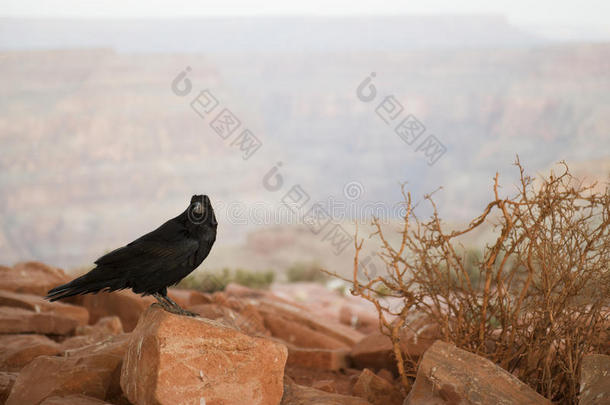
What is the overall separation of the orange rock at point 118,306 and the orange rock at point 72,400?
3.44 meters

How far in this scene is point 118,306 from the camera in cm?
732

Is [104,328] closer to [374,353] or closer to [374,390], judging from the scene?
[374,353]

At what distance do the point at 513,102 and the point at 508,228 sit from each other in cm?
7001

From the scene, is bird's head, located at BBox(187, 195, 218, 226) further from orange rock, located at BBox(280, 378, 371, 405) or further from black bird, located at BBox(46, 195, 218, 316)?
orange rock, located at BBox(280, 378, 371, 405)

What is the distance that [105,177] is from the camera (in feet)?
194

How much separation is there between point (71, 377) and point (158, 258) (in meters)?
1.17

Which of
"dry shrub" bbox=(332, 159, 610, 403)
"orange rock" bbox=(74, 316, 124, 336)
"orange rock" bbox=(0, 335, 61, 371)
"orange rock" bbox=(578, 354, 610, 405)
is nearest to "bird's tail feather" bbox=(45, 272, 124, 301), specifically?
"dry shrub" bbox=(332, 159, 610, 403)

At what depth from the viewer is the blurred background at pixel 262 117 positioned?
5550 centimetres

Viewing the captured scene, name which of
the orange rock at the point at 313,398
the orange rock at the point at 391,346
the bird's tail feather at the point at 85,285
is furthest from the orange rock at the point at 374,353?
the bird's tail feather at the point at 85,285

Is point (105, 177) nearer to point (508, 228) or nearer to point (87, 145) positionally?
point (87, 145)

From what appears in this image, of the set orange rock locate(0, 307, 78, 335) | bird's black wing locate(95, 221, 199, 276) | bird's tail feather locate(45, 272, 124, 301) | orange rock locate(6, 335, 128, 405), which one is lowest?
orange rock locate(6, 335, 128, 405)

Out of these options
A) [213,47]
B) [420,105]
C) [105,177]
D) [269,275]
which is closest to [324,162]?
[420,105]

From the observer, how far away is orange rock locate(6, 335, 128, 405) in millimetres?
Answer: 3998

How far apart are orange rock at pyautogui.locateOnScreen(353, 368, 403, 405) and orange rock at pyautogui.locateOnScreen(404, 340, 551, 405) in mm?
Result: 794
